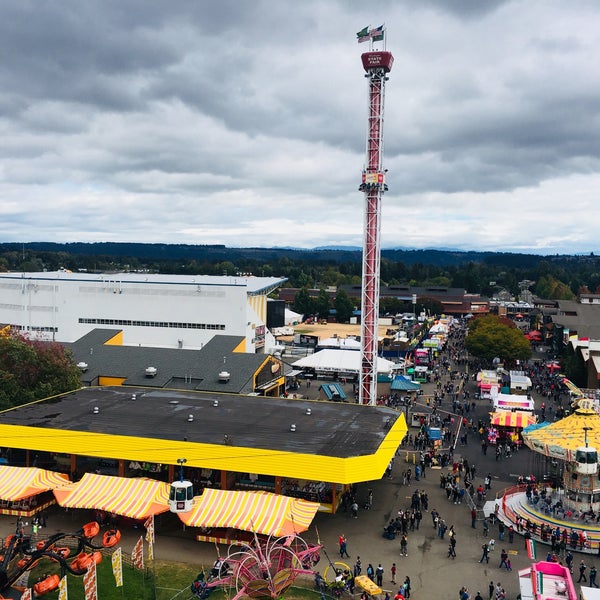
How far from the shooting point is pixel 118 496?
24.3 m

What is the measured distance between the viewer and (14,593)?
19094 mm

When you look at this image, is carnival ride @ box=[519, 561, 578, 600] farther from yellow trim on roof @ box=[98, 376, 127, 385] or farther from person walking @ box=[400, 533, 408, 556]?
yellow trim on roof @ box=[98, 376, 127, 385]

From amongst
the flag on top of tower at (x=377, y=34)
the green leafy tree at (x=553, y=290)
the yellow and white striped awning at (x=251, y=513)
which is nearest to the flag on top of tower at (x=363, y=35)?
the flag on top of tower at (x=377, y=34)

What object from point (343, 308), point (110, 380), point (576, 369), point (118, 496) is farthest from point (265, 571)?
point (343, 308)

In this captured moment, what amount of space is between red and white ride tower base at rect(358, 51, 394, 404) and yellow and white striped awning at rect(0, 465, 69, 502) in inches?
895

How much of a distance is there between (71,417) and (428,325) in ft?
230

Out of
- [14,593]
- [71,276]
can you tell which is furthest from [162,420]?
[71,276]

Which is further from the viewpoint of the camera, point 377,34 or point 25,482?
point 377,34

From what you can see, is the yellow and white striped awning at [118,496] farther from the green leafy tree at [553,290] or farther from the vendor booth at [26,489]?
the green leafy tree at [553,290]

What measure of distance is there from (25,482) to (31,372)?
11.8 metres

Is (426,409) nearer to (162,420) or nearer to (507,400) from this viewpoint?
(507,400)

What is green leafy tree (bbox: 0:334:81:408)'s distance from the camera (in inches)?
1351

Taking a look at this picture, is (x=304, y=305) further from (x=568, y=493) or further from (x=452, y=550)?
(x=452, y=550)

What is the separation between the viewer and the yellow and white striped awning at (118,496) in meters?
23.3
